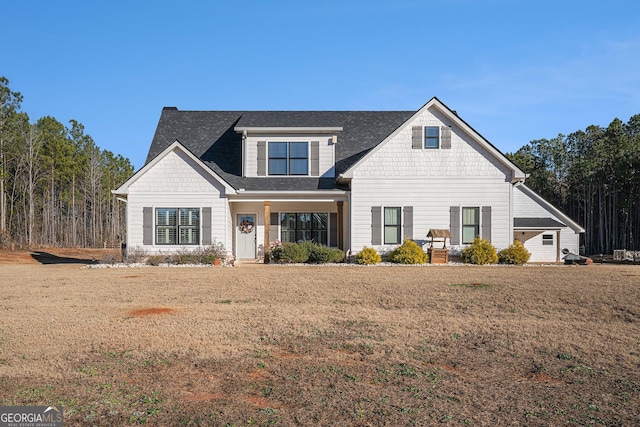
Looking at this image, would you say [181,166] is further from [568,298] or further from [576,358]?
[576,358]

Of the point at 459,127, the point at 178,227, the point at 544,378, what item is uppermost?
the point at 459,127

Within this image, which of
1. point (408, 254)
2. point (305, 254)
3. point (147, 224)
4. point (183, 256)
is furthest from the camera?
point (147, 224)

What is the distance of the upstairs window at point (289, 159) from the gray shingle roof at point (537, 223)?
1125cm

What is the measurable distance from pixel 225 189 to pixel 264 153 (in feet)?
9.01

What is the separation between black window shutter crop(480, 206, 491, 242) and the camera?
2141cm

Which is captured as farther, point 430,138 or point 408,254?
point 430,138

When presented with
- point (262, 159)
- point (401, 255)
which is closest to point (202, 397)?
point (401, 255)

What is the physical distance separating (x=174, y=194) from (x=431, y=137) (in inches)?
417

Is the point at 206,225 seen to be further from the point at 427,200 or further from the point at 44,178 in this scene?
the point at 44,178

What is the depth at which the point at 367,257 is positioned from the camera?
2027 cm

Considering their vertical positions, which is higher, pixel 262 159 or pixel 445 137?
pixel 445 137

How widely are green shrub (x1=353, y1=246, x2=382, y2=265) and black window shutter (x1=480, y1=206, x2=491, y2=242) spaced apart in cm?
453

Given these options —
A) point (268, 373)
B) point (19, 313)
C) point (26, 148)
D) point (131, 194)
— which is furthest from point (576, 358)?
point (26, 148)

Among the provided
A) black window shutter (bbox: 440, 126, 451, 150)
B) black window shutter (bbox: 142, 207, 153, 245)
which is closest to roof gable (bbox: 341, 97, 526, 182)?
black window shutter (bbox: 440, 126, 451, 150)
